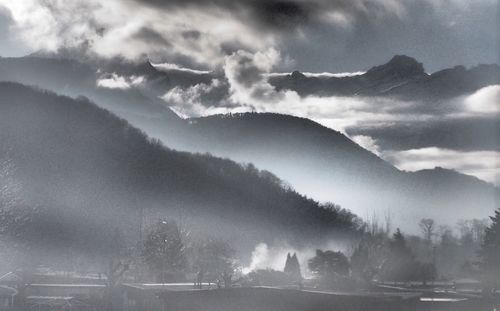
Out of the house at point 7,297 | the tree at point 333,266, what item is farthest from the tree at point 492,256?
the house at point 7,297

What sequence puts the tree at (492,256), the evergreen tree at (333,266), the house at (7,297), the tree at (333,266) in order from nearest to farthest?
the tree at (492,256)
the house at (7,297)
the tree at (333,266)
the evergreen tree at (333,266)

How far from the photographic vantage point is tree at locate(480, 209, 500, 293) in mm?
173500

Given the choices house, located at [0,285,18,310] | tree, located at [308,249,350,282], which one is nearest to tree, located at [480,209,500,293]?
tree, located at [308,249,350,282]

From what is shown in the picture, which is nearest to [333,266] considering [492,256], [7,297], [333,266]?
[333,266]

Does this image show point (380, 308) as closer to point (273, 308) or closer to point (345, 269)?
point (273, 308)

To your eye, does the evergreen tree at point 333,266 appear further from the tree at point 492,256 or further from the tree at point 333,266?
the tree at point 492,256

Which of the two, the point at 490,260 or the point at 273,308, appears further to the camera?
the point at 490,260

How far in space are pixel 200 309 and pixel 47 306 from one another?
41.0 m

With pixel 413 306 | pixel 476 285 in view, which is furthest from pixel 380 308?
pixel 476 285

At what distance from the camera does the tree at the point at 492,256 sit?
17350 cm

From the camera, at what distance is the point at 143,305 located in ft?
555

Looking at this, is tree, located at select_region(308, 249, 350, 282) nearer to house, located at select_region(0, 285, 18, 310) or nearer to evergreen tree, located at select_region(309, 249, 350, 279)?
evergreen tree, located at select_region(309, 249, 350, 279)

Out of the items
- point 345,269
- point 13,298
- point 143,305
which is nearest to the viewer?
point 143,305

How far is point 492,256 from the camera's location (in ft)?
586
